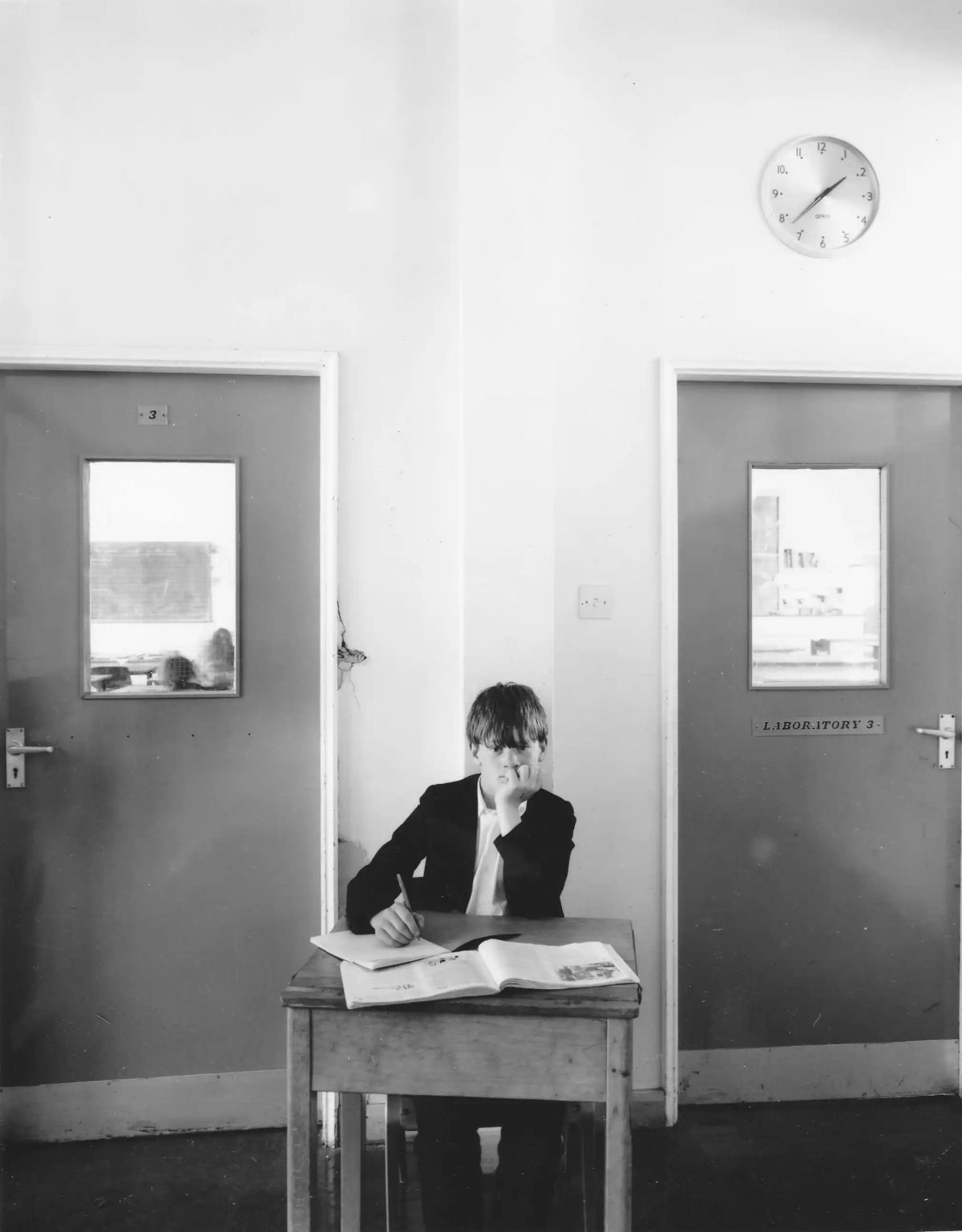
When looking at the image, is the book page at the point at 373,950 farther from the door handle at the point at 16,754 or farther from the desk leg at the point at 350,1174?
the door handle at the point at 16,754

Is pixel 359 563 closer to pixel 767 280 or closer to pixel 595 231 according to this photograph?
pixel 595 231

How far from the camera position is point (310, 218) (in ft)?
7.06

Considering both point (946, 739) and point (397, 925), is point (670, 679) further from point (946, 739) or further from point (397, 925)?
point (397, 925)

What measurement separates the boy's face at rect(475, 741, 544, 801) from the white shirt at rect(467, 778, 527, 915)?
0.07m

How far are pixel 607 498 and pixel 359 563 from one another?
2.29 ft

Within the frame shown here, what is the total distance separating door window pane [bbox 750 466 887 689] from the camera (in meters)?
2.32

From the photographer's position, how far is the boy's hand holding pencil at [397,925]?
147 centimetres

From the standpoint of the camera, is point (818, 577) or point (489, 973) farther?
point (818, 577)

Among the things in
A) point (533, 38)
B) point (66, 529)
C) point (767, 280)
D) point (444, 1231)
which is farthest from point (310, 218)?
point (444, 1231)

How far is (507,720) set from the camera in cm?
178

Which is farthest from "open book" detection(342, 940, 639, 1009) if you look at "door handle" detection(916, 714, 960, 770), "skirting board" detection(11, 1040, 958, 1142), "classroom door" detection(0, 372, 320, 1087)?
"door handle" detection(916, 714, 960, 770)

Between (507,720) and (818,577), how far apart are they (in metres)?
1.12

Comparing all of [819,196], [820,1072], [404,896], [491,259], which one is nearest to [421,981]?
[404,896]

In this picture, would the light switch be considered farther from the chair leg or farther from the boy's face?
the chair leg
